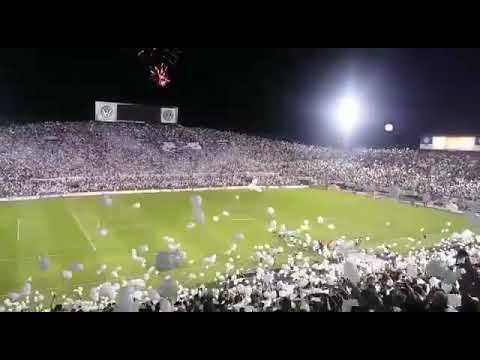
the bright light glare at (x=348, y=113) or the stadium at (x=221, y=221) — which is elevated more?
the bright light glare at (x=348, y=113)

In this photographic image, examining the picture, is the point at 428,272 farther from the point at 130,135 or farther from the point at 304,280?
the point at 130,135

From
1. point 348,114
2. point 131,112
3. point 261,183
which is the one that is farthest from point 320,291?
point 131,112

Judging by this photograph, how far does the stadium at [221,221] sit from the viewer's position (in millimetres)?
4738

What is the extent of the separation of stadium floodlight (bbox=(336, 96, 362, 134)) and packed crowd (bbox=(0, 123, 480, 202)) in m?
0.43

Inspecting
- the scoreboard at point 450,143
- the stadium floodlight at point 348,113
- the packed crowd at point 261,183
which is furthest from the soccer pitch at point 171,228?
the stadium floodlight at point 348,113

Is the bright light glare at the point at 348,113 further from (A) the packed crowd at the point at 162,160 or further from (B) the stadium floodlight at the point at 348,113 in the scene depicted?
(A) the packed crowd at the point at 162,160

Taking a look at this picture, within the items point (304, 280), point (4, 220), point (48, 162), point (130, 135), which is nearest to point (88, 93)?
point (130, 135)

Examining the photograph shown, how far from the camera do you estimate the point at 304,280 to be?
523cm

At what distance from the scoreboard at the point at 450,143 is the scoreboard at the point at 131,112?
3526 mm

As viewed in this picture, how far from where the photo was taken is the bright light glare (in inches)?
220

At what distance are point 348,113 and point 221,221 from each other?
2.32 meters

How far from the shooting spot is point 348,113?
5.67m

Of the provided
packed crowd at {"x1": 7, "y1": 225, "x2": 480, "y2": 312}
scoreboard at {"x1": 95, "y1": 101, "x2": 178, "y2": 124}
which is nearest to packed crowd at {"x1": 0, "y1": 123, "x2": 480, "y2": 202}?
scoreboard at {"x1": 95, "y1": 101, "x2": 178, "y2": 124}

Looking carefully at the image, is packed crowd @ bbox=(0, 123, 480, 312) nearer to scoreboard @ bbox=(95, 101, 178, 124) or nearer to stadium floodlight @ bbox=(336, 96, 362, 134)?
scoreboard @ bbox=(95, 101, 178, 124)
